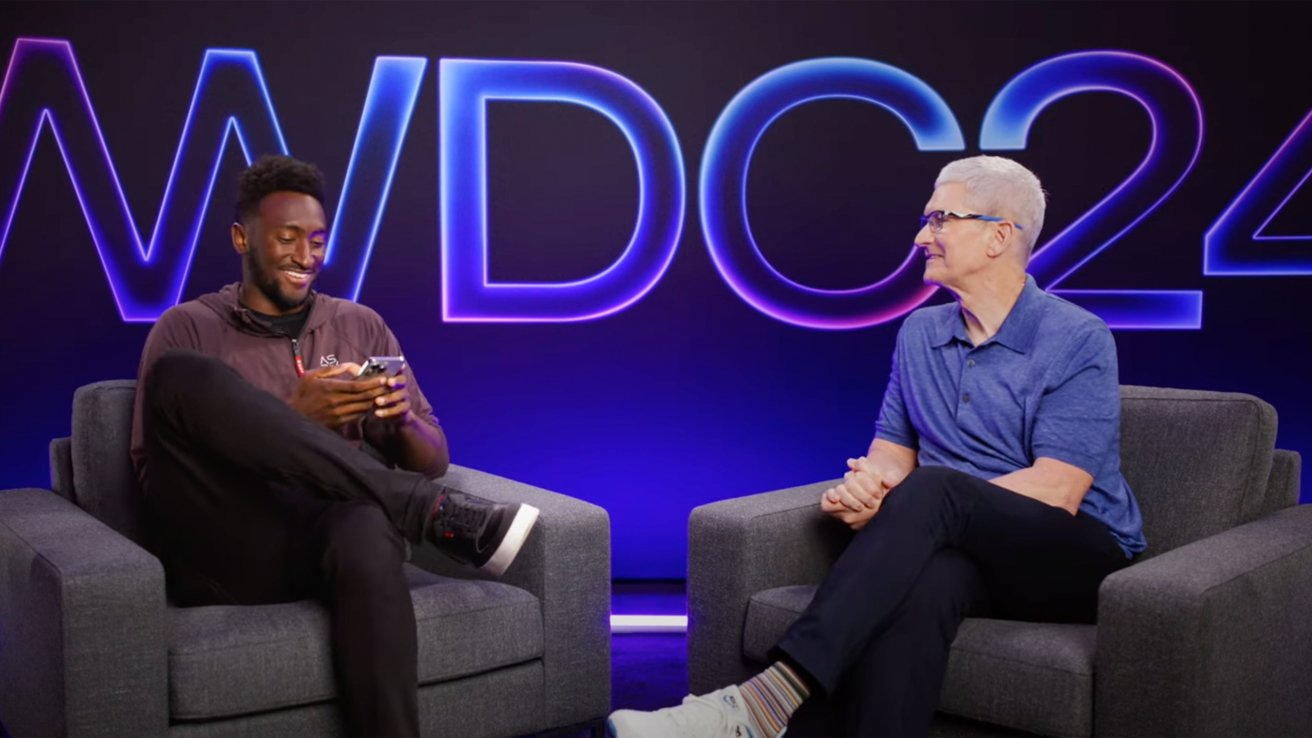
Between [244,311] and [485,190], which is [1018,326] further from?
[485,190]

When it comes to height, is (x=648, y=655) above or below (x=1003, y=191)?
below

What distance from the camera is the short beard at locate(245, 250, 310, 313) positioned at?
289cm

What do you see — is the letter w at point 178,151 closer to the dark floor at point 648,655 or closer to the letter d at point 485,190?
the letter d at point 485,190

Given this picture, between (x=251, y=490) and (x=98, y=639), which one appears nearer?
(x=98, y=639)

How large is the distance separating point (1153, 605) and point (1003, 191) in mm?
1027

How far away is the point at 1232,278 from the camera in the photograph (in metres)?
4.32

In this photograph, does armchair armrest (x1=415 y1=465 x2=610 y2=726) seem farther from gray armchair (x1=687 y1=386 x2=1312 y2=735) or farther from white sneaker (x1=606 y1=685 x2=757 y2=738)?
white sneaker (x1=606 y1=685 x2=757 y2=738)

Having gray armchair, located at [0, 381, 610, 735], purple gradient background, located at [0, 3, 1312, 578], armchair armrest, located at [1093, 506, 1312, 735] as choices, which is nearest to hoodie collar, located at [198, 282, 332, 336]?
gray armchair, located at [0, 381, 610, 735]

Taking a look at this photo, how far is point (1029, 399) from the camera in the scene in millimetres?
2600

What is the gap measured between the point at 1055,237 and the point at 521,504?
8.31 ft

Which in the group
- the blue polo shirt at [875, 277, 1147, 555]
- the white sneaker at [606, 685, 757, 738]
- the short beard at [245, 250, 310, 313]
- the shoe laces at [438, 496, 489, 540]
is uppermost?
the short beard at [245, 250, 310, 313]

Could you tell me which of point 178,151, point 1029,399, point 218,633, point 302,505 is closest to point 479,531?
point 302,505

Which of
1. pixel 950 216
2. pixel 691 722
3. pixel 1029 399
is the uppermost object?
pixel 950 216

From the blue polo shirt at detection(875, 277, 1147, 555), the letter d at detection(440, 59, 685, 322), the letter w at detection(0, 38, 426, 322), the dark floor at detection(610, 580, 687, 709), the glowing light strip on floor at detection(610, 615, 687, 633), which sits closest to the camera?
the blue polo shirt at detection(875, 277, 1147, 555)
